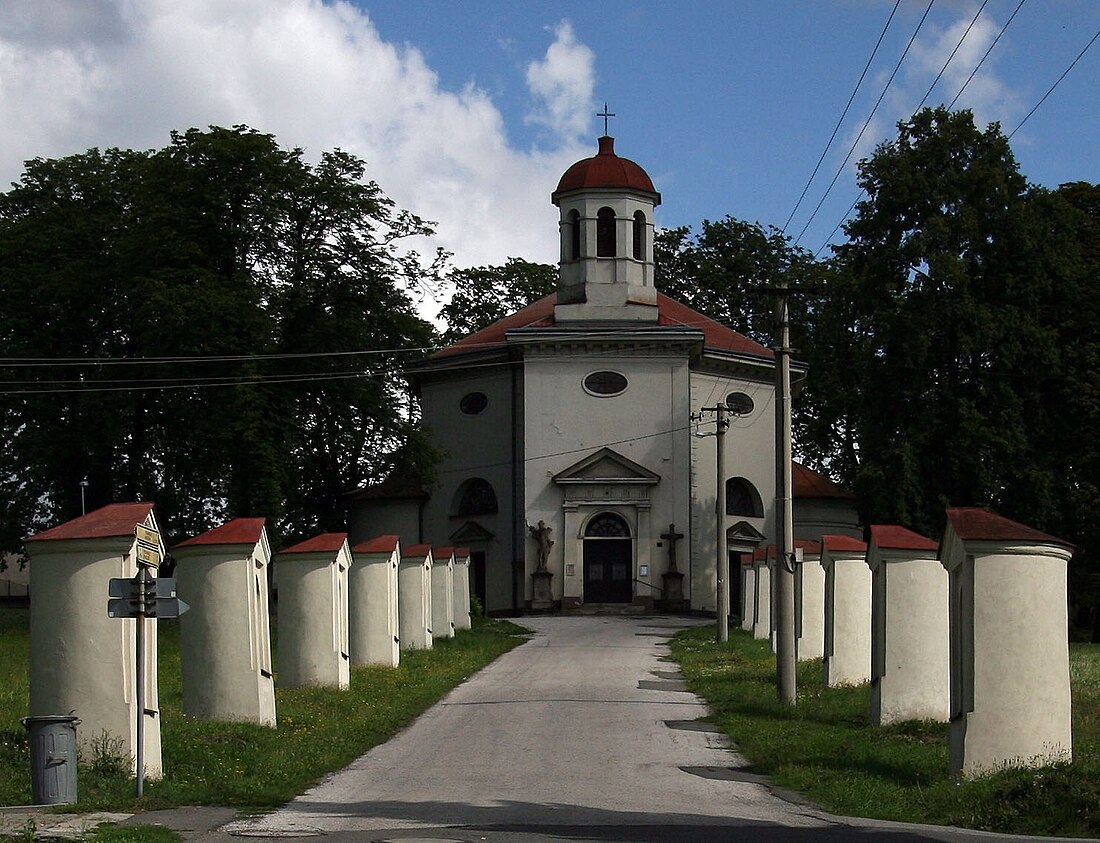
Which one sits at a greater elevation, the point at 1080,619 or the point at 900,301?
the point at 900,301

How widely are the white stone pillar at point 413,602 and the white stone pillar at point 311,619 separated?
9295 mm

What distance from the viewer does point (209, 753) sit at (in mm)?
16547

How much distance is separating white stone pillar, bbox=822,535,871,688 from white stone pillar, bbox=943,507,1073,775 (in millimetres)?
9280

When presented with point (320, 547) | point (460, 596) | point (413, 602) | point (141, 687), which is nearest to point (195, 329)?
point (460, 596)

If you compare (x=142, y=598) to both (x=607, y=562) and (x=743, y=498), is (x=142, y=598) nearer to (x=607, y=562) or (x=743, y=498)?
(x=607, y=562)

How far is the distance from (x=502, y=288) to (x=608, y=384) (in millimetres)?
15461

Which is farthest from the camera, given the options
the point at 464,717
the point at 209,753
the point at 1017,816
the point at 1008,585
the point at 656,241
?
the point at 656,241

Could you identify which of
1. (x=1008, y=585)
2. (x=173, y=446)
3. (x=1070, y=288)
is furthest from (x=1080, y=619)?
(x=1008, y=585)

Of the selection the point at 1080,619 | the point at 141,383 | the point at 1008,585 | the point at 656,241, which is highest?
the point at 656,241

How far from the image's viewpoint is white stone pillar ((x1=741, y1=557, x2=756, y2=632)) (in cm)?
4305

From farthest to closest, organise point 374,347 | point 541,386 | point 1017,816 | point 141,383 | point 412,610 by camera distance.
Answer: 1. point 541,386
2. point 374,347
3. point 141,383
4. point 412,610
5. point 1017,816

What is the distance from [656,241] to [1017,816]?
59.2 metres

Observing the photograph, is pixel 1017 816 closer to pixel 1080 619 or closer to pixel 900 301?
pixel 900 301

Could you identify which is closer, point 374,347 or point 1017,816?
point 1017,816
